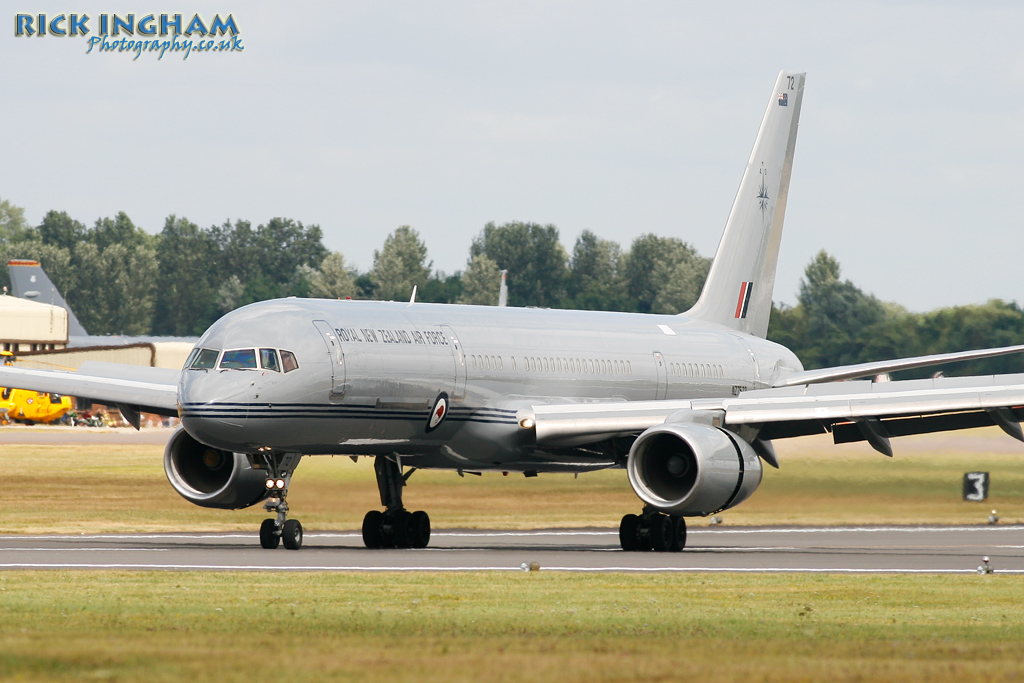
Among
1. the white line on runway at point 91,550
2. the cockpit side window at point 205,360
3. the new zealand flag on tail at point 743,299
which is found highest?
the new zealand flag on tail at point 743,299

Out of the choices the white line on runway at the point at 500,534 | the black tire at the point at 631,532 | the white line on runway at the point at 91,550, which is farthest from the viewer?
the white line on runway at the point at 500,534

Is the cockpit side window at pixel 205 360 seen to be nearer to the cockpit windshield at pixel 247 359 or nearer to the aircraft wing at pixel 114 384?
the cockpit windshield at pixel 247 359

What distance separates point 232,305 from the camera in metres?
134

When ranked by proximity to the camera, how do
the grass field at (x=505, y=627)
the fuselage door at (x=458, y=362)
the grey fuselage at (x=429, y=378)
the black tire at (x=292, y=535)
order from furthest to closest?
1. the fuselage door at (x=458, y=362)
2. the black tire at (x=292, y=535)
3. the grey fuselage at (x=429, y=378)
4. the grass field at (x=505, y=627)

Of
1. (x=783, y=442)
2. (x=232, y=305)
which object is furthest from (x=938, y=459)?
(x=232, y=305)

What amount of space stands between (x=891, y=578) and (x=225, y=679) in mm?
12003

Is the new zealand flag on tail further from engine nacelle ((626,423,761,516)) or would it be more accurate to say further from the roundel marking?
the roundel marking

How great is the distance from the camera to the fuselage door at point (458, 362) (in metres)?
28.1

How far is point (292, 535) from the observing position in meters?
25.9

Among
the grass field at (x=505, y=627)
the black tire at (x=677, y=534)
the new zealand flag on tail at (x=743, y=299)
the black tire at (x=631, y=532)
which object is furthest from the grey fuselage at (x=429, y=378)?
the grass field at (x=505, y=627)

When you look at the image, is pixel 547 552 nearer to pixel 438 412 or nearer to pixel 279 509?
pixel 438 412

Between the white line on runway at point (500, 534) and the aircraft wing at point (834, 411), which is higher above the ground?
the aircraft wing at point (834, 411)

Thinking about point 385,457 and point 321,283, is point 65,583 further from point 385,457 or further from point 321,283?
point 321,283

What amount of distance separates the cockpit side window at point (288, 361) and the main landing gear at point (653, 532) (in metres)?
6.47
